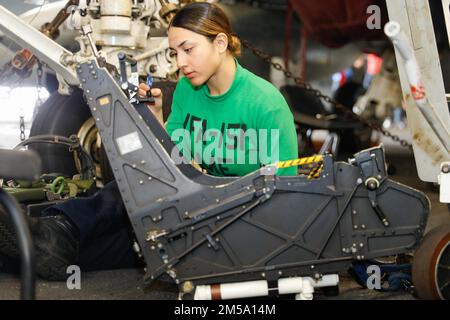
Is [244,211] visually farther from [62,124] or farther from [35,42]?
[62,124]

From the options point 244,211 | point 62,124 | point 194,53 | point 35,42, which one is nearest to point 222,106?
A: point 194,53

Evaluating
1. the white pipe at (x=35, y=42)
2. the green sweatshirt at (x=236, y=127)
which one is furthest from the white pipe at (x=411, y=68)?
the white pipe at (x=35, y=42)

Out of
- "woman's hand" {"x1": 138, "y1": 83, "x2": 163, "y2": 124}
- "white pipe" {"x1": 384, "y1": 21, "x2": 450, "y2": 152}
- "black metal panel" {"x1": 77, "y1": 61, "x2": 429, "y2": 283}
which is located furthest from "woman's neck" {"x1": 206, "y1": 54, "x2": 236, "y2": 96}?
"white pipe" {"x1": 384, "y1": 21, "x2": 450, "y2": 152}

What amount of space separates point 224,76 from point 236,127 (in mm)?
198

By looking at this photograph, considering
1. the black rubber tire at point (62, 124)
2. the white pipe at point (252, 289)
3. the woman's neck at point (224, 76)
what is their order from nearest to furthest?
1. the white pipe at point (252, 289)
2. the woman's neck at point (224, 76)
3. the black rubber tire at point (62, 124)

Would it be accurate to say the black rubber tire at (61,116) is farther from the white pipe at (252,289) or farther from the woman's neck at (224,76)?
the white pipe at (252,289)

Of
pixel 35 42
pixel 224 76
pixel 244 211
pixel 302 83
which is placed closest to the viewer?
pixel 244 211

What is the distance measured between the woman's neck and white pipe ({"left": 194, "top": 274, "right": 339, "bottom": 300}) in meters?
0.74

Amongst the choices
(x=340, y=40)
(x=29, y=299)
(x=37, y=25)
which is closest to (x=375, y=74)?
(x=340, y=40)

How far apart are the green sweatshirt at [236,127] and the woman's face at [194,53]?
0.12 metres

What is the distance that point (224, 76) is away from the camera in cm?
244

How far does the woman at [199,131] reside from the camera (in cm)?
233
